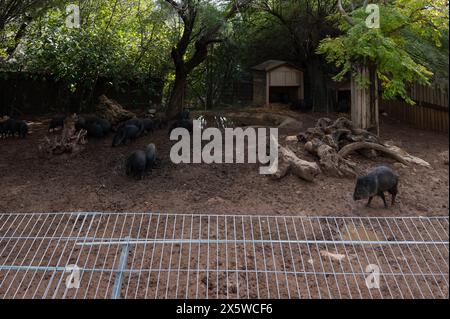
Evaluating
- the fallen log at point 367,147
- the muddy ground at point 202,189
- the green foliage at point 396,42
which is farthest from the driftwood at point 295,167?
the green foliage at point 396,42

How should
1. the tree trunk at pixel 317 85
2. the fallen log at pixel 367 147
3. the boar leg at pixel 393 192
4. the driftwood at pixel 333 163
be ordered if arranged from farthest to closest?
1. the tree trunk at pixel 317 85
2. the fallen log at pixel 367 147
3. the driftwood at pixel 333 163
4. the boar leg at pixel 393 192

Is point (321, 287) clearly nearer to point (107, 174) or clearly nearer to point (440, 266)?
point (440, 266)

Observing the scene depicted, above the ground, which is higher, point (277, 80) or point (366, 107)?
point (277, 80)

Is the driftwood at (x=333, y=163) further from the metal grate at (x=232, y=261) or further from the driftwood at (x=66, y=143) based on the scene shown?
the driftwood at (x=66, y=143)

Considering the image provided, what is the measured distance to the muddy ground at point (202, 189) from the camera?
5.50 meters

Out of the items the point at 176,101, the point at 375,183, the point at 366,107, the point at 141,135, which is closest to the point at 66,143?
the point at 141,135

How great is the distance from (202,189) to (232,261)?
7.11 ft

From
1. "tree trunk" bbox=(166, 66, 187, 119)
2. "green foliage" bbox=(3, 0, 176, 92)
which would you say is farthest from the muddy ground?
"green foliage" bbox=(3, 0, 176, 92)

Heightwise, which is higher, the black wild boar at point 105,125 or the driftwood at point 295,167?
the black wild boar at point 105,125

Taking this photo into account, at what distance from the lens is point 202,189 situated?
6.25 m

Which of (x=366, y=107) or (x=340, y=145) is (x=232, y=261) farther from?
(x=366, y=107)

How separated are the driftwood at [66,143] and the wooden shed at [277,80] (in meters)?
6.02

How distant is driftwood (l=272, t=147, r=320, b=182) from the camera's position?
6309 mm

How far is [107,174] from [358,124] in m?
5.24
